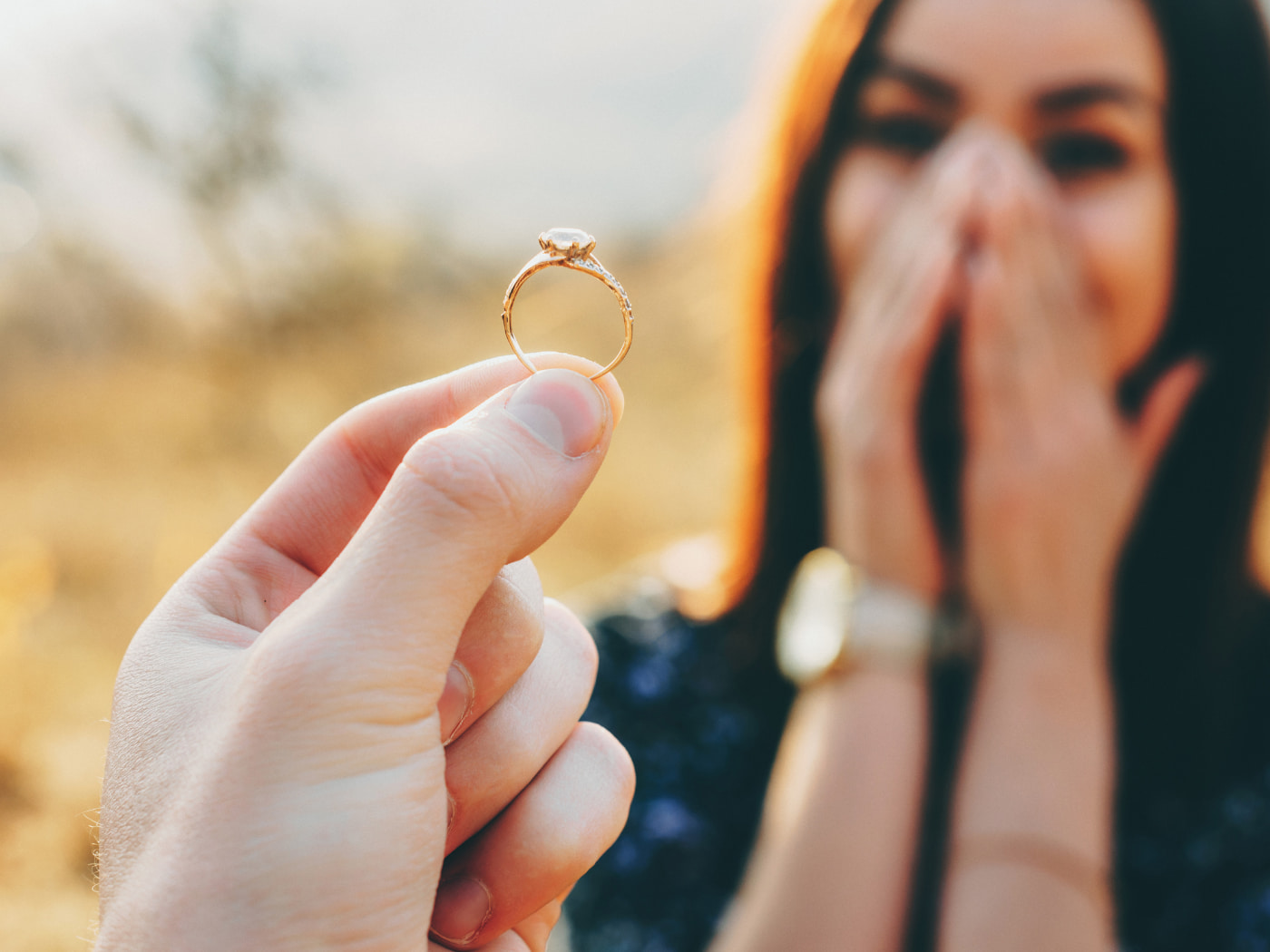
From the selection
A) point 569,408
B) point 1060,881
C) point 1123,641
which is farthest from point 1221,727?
point 569,408

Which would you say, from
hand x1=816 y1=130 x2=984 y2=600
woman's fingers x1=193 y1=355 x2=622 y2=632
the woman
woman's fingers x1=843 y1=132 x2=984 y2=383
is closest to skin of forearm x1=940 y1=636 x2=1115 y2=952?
the woman

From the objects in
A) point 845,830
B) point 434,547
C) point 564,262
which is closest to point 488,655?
point 434,547

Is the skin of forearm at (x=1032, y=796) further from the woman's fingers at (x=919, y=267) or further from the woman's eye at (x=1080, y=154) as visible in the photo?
the woman's eye at (x=1080, y=154)

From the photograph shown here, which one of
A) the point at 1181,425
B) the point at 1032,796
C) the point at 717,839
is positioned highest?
the point at 1181,425

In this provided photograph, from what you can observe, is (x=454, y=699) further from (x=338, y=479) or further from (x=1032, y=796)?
(x=1032, y=796)

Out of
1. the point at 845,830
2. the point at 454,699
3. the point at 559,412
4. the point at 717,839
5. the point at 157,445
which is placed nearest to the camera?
the point at 559,412

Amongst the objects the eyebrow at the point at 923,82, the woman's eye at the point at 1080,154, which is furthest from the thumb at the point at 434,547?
the woman's eye at the point at 1080,154
